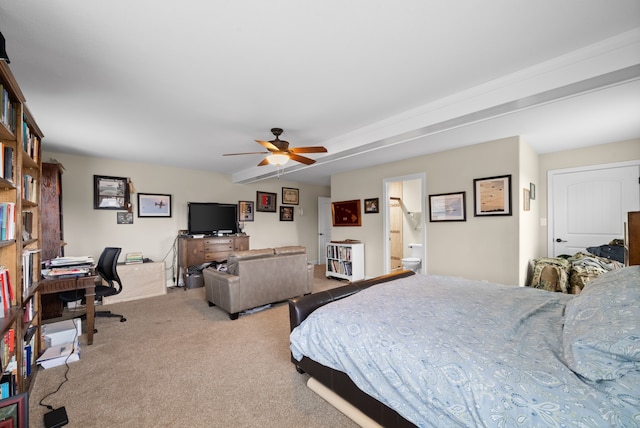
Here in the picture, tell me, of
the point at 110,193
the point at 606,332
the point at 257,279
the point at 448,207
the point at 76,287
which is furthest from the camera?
the point at 110,193

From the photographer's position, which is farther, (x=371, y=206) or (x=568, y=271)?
(x=371, y=206)

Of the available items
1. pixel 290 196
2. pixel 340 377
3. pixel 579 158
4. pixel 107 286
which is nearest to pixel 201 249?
pixel 107 286

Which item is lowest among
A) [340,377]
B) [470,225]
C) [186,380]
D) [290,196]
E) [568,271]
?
[186,380]

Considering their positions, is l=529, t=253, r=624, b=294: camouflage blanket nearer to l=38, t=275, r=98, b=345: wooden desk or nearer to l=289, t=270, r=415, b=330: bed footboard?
l=289, t=270, r=415, b=330: bed footboard

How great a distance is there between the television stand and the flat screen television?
0.32 metres

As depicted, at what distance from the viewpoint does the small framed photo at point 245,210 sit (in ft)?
20.9

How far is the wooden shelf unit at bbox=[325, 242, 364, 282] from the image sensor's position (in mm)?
5336

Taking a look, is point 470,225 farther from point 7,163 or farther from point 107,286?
point 107,286

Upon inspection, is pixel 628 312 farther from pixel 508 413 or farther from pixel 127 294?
pixel 127 294

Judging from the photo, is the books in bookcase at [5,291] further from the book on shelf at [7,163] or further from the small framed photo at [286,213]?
the small framed photo at [286,213]

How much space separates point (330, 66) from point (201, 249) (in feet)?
14.2

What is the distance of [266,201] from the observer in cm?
680

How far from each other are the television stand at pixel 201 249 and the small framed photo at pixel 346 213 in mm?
2221

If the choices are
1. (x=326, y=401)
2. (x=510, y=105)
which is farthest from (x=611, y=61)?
(x=326, y=401)
